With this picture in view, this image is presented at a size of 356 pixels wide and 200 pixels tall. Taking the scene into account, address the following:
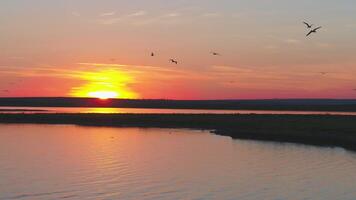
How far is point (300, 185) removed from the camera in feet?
97.0

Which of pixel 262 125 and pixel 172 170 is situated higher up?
pixel 262 125

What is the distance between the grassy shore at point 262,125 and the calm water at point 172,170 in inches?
199

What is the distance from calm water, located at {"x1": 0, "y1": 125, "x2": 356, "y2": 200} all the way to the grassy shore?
506cm

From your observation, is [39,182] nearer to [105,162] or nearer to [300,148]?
[105,162]

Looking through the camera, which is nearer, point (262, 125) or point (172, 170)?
Answer: point (172, 170)

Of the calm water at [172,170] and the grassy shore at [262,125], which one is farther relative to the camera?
the grassy shore at [262,125]

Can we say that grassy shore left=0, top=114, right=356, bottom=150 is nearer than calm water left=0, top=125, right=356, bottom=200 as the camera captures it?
No

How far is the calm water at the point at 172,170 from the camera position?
27.0 m

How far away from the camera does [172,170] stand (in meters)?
34.4

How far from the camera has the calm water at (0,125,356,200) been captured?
27.0m

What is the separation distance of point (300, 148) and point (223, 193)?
21986 mm

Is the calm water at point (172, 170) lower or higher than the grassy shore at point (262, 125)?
lower

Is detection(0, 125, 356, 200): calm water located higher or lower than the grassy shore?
lower

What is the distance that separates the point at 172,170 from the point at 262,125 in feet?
133
